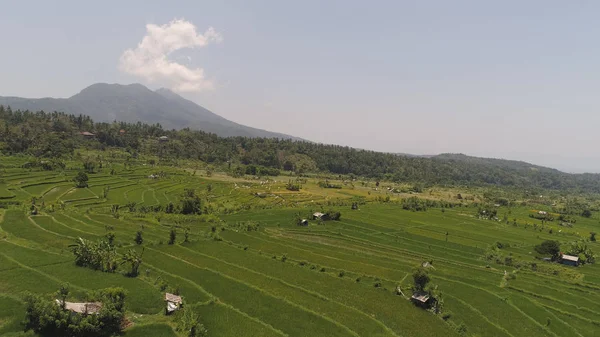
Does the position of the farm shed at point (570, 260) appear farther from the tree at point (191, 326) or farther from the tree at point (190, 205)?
the tree at point (190, 205)

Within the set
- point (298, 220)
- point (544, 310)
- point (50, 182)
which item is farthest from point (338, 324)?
point (50, 182)

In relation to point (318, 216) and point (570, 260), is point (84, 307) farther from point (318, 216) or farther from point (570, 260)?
point (570, 260)

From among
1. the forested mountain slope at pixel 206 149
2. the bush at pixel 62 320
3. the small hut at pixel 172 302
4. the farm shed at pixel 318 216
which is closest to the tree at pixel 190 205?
the farm shed at pixel 318 216

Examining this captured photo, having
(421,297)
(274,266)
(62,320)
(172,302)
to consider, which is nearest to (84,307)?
(62,320)

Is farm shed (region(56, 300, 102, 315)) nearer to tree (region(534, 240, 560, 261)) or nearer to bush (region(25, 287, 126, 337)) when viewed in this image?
bush (region(25, 287, 126, 337))

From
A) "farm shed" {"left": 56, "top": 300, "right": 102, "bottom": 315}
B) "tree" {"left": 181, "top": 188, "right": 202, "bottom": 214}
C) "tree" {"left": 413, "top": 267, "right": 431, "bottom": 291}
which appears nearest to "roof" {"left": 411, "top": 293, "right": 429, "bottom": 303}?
"tree" {"left": 413, "top": 267, "right": 431, "bottom": 291}

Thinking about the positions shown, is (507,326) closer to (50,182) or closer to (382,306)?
(382,306)
